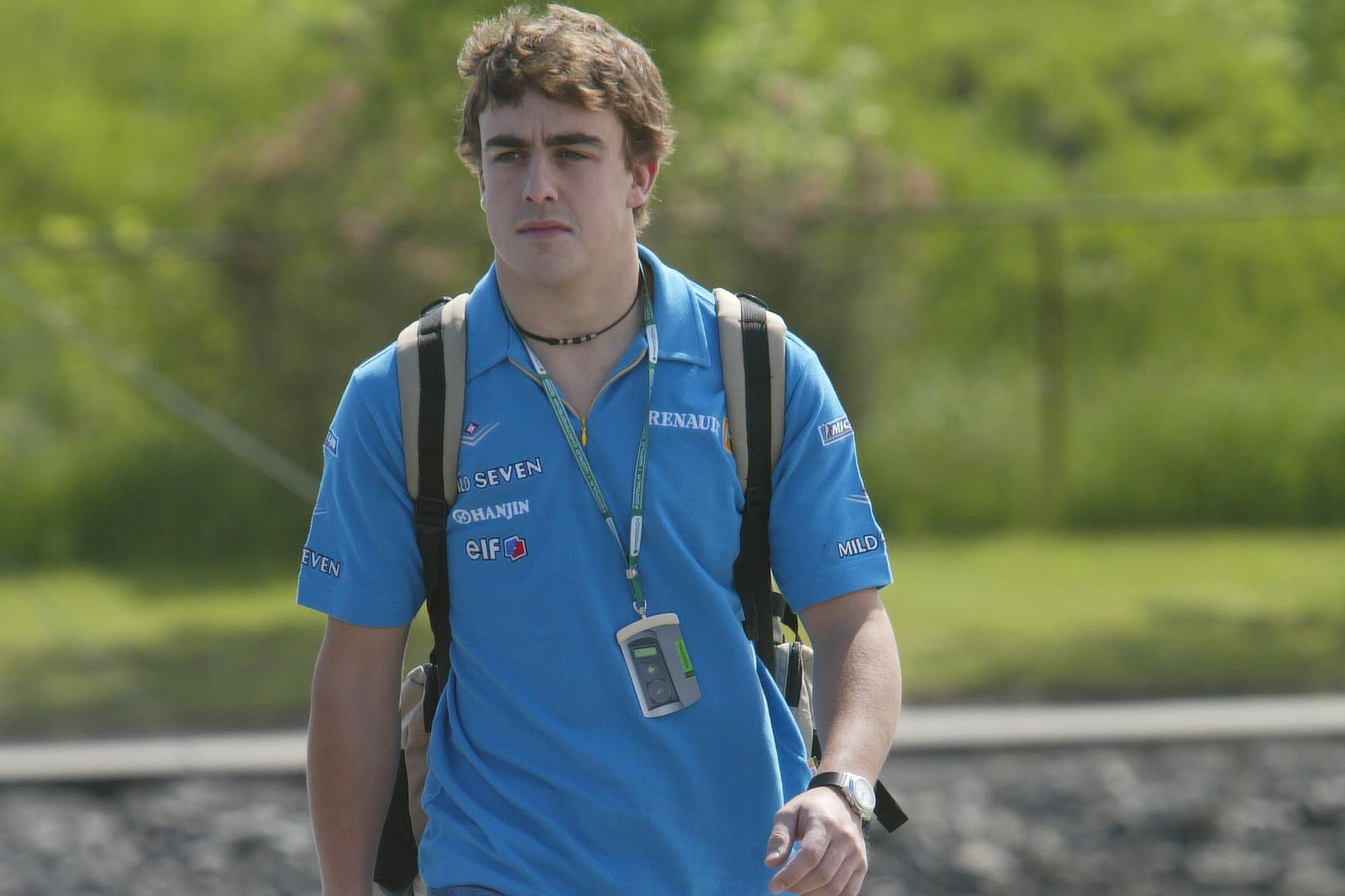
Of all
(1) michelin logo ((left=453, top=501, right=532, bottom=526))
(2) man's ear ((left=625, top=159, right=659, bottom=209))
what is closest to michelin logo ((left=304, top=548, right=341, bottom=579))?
(1) michelin logo ((left=453, top=501, right=532, bottom=526))

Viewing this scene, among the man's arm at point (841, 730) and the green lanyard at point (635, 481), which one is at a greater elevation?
the green lanyard at point (635, 481)

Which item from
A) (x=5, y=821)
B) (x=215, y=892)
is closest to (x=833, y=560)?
(x=215, y=892)

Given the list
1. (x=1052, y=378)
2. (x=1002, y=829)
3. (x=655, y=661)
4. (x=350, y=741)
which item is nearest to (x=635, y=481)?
(x=655, y=661)

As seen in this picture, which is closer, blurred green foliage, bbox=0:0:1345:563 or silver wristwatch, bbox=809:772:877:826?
silver wristwatch, bbox=809:772:877:826

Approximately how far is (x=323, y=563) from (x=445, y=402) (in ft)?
1.00

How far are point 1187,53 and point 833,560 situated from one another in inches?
694

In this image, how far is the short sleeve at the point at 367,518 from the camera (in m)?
2.68

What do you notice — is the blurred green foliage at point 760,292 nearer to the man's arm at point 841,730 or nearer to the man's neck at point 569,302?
the man's neck at point 569,302

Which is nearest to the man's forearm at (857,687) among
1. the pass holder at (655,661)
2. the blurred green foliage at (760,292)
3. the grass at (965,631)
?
the pass holder at (655,661)

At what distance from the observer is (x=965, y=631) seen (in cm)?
1041

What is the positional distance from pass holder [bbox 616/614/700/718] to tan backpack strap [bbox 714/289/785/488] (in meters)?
0.25

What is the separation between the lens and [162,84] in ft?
60.4

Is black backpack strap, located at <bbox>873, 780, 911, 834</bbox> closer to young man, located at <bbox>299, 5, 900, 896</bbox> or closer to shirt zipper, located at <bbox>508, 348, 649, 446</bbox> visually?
young man, located at <bbox>299, 5, 900, 896</bbox>

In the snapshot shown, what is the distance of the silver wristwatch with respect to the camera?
2551mm
